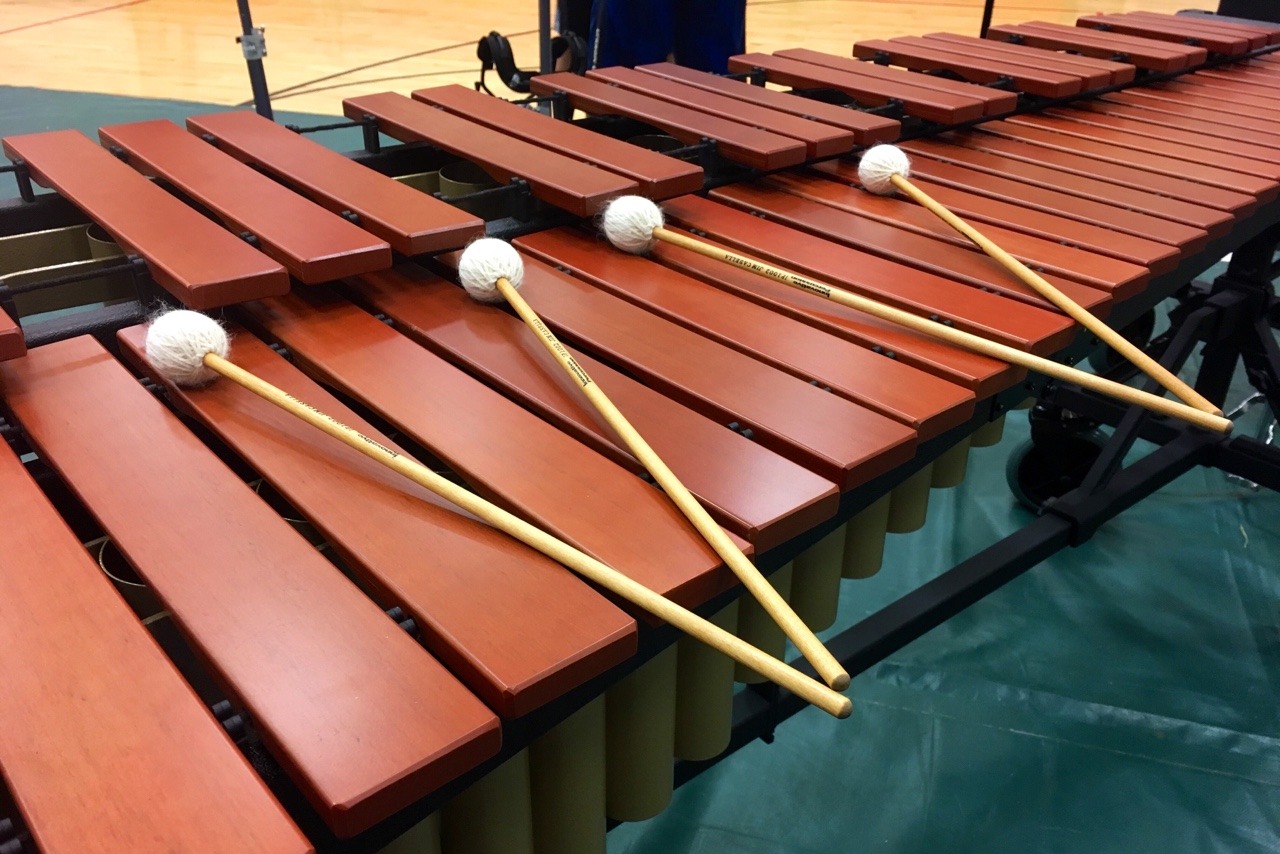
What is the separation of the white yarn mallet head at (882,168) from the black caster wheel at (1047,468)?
3.82 ft

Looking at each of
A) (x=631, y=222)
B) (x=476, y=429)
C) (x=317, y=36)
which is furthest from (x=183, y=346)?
(x=317, y=36)

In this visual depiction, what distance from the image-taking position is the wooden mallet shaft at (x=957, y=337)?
111cm

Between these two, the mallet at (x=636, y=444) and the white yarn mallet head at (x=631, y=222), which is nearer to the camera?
the mallet at (x=636, y=444)

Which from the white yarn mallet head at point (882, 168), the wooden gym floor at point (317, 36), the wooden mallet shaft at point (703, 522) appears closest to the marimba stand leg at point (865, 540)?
the wooden mallet shaft at point (703, 522)

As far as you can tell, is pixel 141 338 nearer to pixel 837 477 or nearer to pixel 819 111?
pixel 837 477

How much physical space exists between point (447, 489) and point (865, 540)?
0.68 m

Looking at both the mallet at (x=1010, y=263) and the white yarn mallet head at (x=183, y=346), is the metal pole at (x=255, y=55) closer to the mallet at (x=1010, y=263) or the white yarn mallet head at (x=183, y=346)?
the mallet at (x=1010, y=263)

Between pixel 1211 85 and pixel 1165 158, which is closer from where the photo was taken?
pixel 1165 158

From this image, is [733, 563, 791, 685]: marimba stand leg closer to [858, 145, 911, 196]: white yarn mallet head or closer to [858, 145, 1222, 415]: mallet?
[858, 145, 1222, 415]: mallet

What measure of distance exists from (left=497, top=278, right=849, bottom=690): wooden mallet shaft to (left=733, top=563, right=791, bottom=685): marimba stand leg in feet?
0.60

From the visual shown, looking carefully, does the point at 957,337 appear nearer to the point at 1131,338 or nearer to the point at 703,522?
the point at 703,522

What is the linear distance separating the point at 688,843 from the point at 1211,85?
240 centimetres

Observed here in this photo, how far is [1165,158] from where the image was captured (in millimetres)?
2002

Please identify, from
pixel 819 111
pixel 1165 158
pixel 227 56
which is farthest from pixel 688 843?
pixel 227 56
